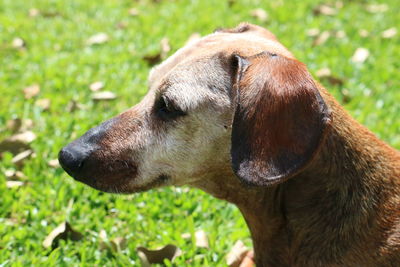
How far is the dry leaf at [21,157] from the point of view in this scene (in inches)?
179

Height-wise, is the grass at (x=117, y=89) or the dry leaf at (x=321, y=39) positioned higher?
the dry leaf at (x=321, y=39)

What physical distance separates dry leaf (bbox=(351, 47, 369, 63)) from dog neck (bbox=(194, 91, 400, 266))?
11.9 feet

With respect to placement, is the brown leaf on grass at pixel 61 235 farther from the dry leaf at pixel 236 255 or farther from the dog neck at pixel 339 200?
the dog neck at pixel 339 200

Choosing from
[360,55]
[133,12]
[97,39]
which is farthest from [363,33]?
[97,39]

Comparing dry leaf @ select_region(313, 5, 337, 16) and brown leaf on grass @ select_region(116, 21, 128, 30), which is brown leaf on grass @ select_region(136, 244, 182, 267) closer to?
brown leaf on grass @ select_region(116, 21, 128, 30)

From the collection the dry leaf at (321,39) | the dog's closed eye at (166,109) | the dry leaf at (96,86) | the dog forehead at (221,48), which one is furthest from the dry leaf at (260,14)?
the dog's closed eye at (166,109)

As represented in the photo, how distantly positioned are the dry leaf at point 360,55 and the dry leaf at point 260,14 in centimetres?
137

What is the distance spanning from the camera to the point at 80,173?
10.3 ft

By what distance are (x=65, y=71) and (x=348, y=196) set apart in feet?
13.0

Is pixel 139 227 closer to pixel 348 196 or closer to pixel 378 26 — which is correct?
pixel 348 196

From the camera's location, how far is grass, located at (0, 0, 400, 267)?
3982 millimetres

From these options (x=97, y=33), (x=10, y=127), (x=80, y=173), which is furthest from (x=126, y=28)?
(x=80, y=173)

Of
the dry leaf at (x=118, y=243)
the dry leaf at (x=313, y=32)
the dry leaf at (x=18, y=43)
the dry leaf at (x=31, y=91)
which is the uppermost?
the dry leaf at (x=313, y=32)

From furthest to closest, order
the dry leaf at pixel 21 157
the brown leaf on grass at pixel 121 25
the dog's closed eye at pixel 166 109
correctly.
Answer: the brown leaf on grass at pixel 121 25, the dry leaf at pixel 21 157, the dog's closed eye at pixel 166 109
